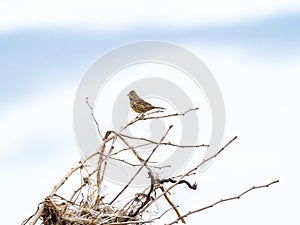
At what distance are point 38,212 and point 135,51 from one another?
103 cm

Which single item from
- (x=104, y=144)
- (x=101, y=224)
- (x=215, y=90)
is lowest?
(x=101, y=224)

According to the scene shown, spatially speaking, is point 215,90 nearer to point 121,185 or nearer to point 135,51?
point 135,51

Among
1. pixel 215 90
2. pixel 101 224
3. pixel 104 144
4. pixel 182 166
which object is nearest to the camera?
pixel 101 224

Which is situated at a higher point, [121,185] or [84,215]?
[121,185]

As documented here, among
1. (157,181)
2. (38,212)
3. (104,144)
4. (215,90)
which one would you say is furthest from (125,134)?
(215,90)

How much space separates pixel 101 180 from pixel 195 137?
1.49ft

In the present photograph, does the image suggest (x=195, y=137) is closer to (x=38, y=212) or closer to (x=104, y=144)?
(x=104, y=144)

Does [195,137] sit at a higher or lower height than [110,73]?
lower

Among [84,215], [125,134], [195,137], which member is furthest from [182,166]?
[84,215]

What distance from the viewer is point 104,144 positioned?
88.5 inches

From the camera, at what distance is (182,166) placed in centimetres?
248

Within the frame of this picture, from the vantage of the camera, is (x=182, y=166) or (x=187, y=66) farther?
(x=187, y=66)

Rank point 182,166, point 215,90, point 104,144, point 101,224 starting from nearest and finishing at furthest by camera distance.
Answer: point 101,224 < point 104,144 < point 182,166 < point 215,90

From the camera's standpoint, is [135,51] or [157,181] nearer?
[157,181]
